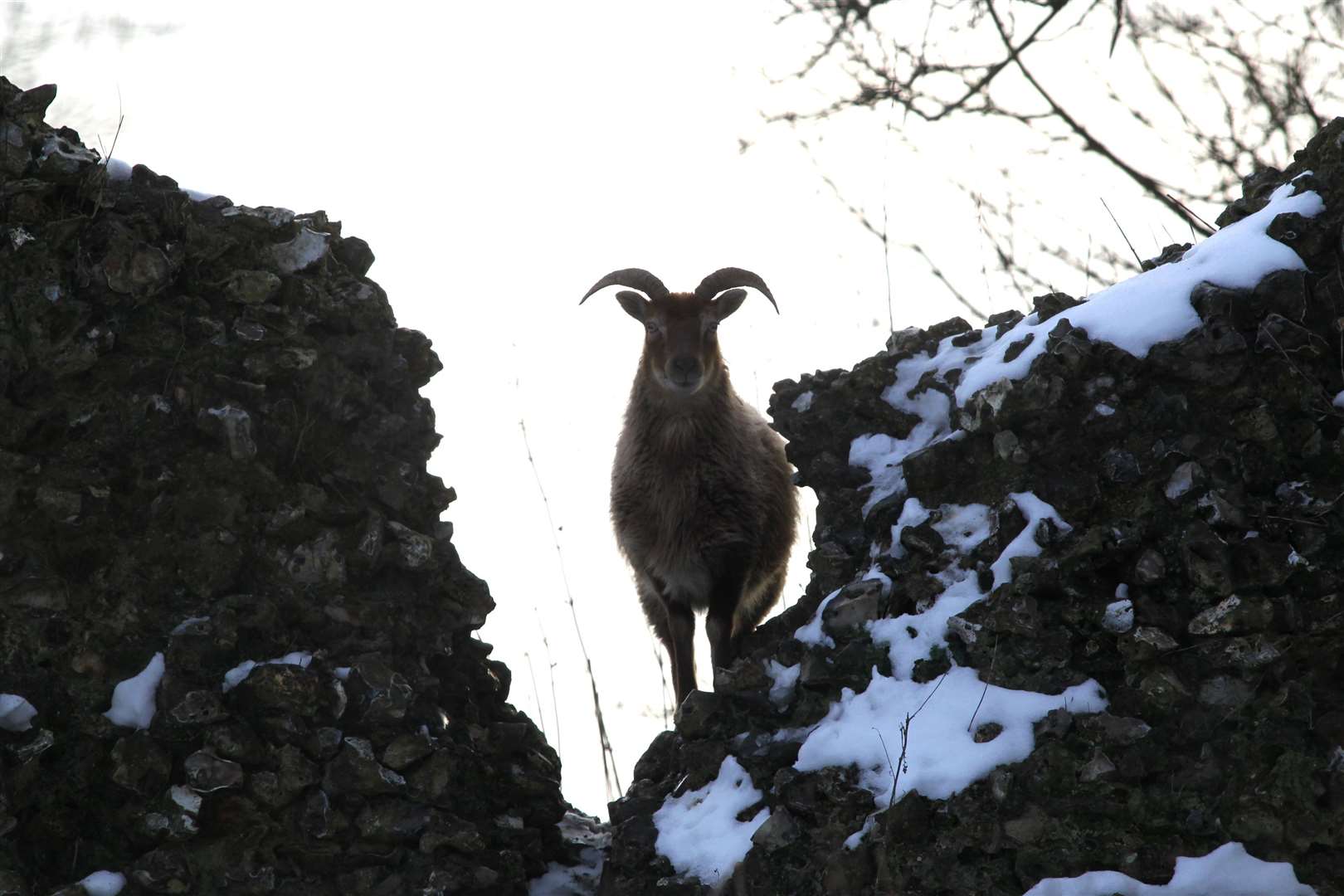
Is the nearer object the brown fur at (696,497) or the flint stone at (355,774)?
the flint stone at (355,774)

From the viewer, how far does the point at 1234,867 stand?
3.98 m

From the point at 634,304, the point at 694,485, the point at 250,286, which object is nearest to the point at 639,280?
the point at 634,304

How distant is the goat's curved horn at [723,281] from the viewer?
7.52 meters

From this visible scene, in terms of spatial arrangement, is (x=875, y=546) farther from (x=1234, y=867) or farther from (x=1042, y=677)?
(x=1234, y=867)

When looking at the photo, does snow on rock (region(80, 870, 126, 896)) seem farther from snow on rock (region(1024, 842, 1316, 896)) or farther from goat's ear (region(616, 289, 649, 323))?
goat's ear (region(616, 289, 649, 323))

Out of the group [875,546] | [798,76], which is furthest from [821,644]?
[798,76]

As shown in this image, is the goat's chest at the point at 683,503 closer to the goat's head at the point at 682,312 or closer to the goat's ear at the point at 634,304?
the goat's head at the point at 682,312

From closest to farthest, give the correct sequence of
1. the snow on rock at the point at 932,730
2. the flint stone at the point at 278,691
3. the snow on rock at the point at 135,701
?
the snow on rock at the point at 932,730 < the snow on rock at the point at 135,701 < the flint stone at the point at 278,691

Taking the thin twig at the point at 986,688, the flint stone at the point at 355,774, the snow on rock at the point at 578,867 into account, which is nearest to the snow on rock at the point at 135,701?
the flint stone at the point at 355,774

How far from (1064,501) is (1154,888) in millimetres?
1304

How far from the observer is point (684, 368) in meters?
7.18

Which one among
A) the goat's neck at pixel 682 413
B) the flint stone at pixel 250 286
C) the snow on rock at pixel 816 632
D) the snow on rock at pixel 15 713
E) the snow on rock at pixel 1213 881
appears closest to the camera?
the snow on rock at pixel 1213 881

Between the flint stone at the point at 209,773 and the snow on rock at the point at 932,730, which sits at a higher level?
the flint stone at the point at 209,773

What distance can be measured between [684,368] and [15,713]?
3.78 meters
